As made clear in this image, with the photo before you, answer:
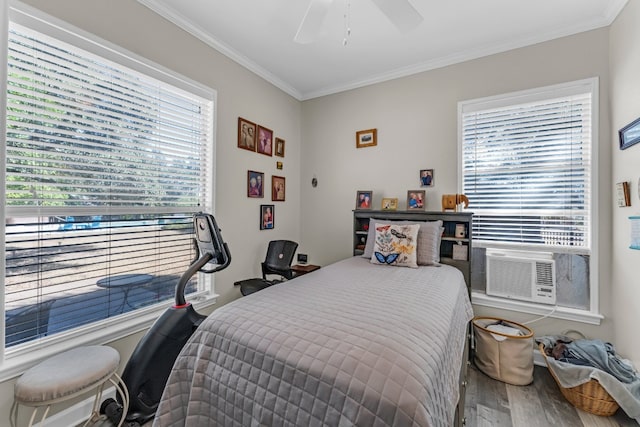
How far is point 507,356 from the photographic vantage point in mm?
2090

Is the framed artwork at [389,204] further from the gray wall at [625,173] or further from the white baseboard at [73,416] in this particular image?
the white baseboard at [73,416]

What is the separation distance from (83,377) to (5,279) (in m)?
0.71

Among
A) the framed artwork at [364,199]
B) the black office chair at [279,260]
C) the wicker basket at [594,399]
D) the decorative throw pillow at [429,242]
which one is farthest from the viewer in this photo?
the framed artwork at [364,199]

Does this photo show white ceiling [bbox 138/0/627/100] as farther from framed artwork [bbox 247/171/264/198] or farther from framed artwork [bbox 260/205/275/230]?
framed artwork [bbox 260/205/275/230]

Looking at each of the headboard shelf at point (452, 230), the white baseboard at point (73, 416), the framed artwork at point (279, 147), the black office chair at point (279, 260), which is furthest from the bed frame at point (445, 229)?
the white baseboard at point (73, 416)

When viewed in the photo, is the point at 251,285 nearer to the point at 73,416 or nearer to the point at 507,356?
the point at 73,416

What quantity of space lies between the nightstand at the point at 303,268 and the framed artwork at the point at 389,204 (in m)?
1.18

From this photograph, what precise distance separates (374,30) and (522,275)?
252cm

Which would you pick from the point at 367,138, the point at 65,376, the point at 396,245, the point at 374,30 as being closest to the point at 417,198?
the point at 396,245

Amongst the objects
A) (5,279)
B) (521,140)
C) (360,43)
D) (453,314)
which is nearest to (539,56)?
(521,140)

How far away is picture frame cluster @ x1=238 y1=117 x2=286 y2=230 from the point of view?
2844mm

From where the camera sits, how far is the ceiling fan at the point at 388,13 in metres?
1.58

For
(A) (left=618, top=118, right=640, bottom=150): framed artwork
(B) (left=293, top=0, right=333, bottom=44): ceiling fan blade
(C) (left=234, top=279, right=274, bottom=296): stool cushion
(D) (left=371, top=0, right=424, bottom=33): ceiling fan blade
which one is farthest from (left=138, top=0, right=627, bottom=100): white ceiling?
(C) (left=234, top=279, right=274, bottom=296): stool cushion

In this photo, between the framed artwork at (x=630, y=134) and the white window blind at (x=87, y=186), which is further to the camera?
the framed artwork at (x=630, y=134)
